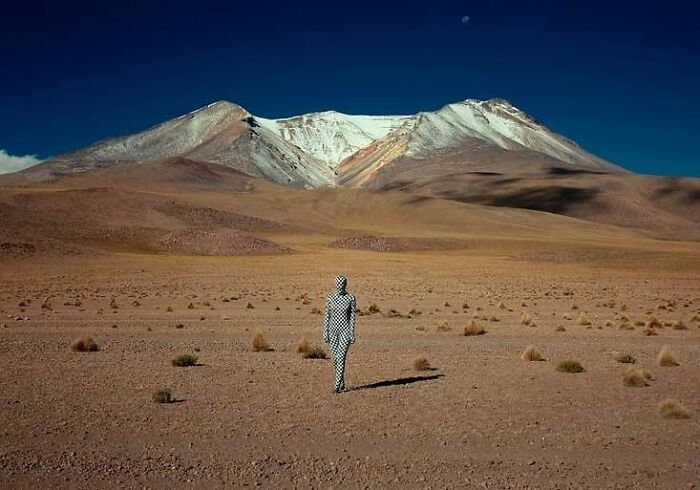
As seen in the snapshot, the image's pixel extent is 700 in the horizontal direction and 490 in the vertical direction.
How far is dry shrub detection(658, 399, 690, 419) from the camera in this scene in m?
11.8

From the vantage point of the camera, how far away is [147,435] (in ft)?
33.7

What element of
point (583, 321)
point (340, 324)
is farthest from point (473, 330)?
point (340, 324)

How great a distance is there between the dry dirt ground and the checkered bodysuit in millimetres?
755

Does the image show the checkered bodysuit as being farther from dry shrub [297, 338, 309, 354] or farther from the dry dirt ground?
dry shrub [297, 338, 309, 354]

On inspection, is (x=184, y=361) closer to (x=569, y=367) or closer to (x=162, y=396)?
(x=162, y=396)

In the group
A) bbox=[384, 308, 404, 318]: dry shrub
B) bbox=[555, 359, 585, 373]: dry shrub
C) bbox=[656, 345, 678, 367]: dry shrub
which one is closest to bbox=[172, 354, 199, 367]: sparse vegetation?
bbox=[555, 359, 585, 373]: dry shrub

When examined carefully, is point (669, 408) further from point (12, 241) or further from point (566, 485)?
point (12, 241)

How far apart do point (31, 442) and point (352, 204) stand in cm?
15254

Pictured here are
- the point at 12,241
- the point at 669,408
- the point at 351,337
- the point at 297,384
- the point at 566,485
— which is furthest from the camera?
the point at 12,241

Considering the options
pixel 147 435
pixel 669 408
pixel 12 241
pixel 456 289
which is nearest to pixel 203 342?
pixel 147 435

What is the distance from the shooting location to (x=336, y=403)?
12508mm

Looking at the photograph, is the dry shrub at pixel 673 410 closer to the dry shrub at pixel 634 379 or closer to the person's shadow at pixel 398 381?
the dry shrub at pixel 634 379

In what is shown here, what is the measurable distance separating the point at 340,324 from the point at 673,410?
557 centimetres

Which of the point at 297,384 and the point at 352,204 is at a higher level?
the point at 352,204
